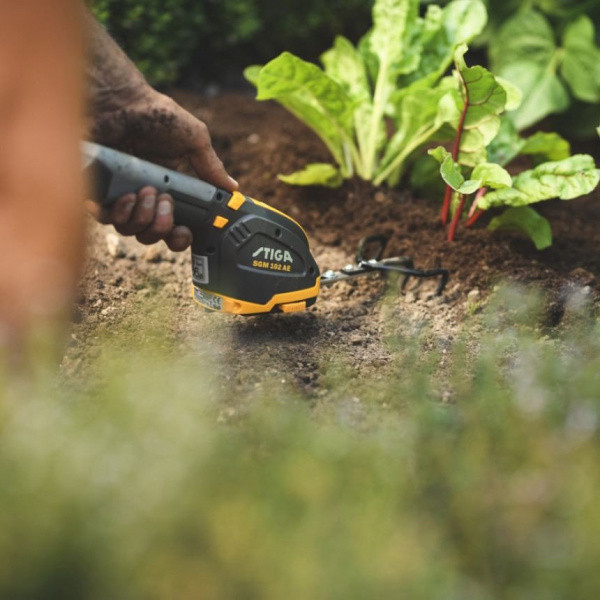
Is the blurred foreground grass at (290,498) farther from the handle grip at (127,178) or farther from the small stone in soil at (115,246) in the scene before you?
the small stone in soil at (115,246)

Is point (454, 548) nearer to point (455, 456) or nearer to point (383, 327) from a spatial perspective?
point (455, 456)

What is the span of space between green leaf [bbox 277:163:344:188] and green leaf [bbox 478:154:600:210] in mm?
689

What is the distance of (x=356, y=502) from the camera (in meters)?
1.38

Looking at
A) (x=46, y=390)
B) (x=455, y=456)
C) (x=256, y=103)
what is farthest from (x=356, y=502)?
(x=256, y=103)

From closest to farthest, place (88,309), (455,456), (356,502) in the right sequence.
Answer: (356,502), (455,456), (88,309)

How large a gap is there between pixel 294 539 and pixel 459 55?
175cm

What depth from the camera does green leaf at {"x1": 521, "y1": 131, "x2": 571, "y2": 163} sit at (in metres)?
2.97

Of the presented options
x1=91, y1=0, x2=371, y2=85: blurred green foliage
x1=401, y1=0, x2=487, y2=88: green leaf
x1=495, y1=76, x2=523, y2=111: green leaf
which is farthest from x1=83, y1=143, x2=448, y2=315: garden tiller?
x1=91, y1=0, x2=371, y2=85: blurred green foliage

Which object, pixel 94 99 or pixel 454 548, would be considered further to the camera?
pixel 94 99

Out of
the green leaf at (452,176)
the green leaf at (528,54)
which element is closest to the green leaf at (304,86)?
the green leaf at (452,176)

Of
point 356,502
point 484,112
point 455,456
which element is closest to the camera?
point 356,502

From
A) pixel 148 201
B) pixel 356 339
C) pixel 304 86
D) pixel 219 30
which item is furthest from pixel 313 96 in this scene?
pixel 219 30

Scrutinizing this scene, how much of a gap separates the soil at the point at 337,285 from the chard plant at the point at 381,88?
5.5 inches

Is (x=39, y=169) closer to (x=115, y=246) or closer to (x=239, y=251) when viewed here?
(x=239, y=251)
